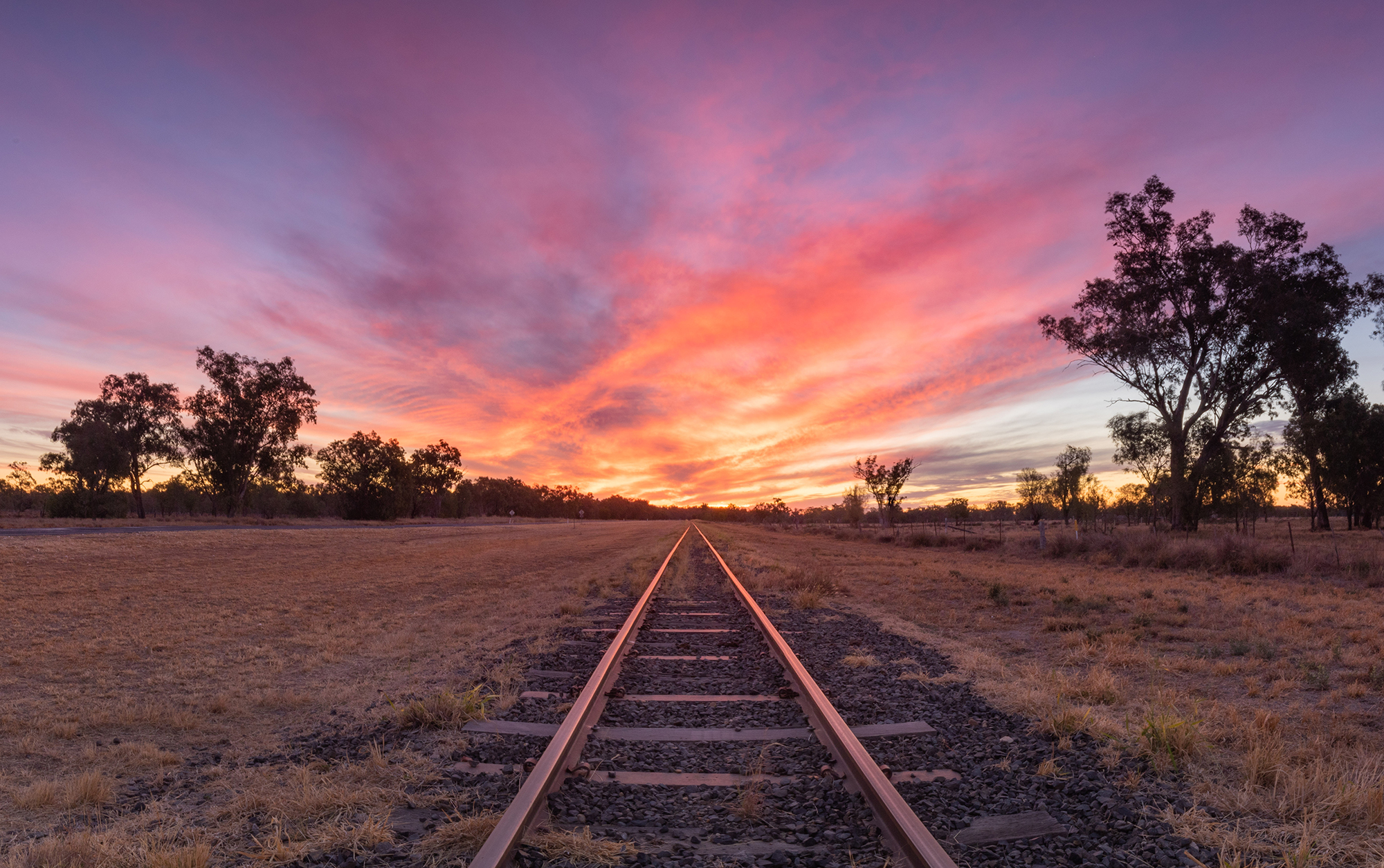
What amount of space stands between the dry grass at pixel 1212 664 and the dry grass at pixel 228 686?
4498mm

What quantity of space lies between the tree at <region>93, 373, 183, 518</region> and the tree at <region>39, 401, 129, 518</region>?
42cm

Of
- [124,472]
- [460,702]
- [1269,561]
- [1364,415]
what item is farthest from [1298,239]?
[124,472]

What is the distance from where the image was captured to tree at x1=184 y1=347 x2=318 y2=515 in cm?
5288

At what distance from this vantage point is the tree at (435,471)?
301 ft

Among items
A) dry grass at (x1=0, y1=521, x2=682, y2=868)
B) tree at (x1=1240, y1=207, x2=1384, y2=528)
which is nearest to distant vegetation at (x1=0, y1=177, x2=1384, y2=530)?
tree at (x1=1240, y1=207, x2=1384, y2=528)

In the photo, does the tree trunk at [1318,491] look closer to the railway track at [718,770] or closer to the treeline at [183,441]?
the railway track at [718,770]

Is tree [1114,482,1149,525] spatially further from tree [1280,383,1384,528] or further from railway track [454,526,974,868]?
railway track [454,526,974,868]

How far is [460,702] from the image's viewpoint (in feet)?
17.1

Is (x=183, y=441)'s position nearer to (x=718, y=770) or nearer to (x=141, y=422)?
(x=141, y=422)

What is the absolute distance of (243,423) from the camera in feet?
177

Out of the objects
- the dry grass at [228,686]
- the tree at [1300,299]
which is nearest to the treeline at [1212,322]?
the tree at [1300,299]

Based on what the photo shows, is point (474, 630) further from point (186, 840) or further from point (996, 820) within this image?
point (996, 820)

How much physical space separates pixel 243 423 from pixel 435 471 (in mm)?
40834

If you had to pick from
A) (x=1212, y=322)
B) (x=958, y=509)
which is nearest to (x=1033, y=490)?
(x=958, y=509)
